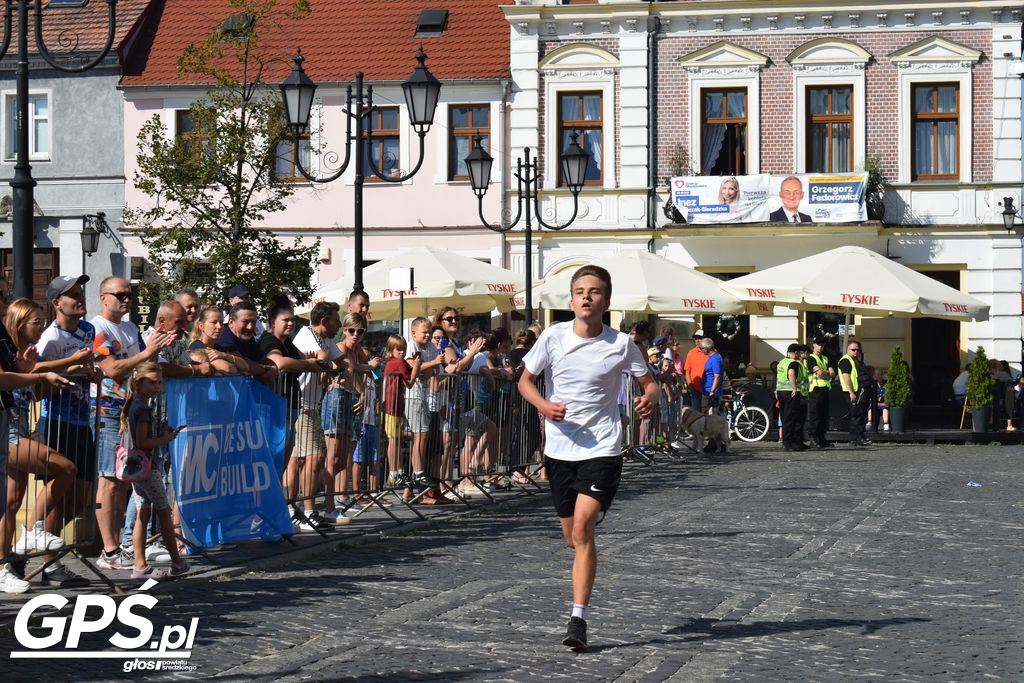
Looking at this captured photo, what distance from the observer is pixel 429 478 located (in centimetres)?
1550

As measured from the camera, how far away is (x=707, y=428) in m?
26.1

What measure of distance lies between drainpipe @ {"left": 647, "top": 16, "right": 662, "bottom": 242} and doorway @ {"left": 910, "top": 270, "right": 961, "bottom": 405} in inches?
232

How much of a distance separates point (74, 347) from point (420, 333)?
606 centimetres

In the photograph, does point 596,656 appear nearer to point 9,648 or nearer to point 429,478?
point 9,648

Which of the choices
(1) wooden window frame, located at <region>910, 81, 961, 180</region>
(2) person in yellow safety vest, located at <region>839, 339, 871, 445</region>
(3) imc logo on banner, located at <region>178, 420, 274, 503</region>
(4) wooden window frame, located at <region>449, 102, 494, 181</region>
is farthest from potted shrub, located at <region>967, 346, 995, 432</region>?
(3) imc logo on banner, located at <region>178, 420, 274, 503</region>

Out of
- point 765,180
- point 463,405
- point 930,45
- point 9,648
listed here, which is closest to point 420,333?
point 463,405

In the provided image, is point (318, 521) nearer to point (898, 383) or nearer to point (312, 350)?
point (312, 350)

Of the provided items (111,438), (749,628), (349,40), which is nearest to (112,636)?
(111,438)

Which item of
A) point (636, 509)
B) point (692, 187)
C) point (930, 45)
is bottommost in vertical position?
point (636, 509)

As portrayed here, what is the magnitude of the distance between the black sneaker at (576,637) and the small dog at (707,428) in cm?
1812

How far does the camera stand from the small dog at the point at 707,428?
2608 centimetres

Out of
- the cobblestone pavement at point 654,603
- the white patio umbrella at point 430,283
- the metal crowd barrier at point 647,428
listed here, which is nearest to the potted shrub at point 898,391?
the metal crowd barrier at point 647,428

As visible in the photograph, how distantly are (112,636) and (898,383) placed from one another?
23273 millimetres

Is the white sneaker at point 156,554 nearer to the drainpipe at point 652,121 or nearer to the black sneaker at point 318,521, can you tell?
the black sneaker at point 318,521
